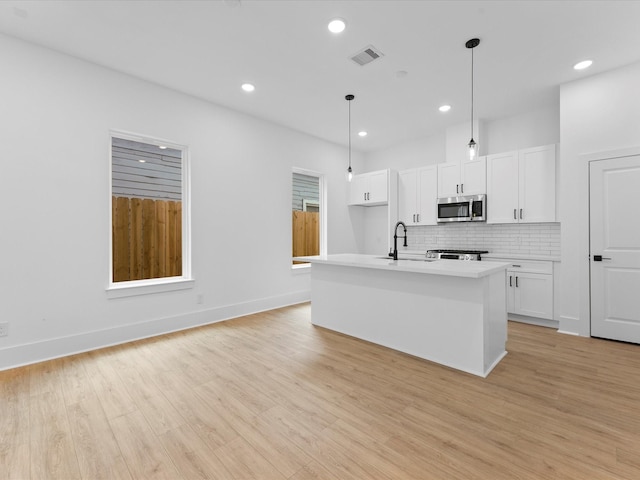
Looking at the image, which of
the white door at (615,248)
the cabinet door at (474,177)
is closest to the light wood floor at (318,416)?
the white door at (615,248)

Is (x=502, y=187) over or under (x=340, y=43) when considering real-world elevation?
under

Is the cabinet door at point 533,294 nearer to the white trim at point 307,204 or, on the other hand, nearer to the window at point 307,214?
the window at point 307,214

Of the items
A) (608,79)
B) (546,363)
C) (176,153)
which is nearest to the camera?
(546,363)

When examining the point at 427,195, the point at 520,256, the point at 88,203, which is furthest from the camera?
the point at 427,195

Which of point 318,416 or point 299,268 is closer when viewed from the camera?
point 318,416

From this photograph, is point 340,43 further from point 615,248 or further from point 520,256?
point 615,248

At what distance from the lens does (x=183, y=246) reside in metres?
4.11

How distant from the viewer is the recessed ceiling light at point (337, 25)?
2.63 meters

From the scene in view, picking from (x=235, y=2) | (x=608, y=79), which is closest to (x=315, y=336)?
(x=235, y=2)

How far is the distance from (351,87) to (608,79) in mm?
2976

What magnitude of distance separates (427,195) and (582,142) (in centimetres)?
219

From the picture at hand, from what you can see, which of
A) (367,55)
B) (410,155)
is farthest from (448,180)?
(367,55)

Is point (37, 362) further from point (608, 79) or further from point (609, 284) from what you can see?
point (608, 79)

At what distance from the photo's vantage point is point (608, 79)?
11.4 ft
